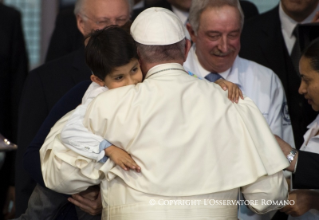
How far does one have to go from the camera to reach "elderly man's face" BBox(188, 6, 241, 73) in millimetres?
3582

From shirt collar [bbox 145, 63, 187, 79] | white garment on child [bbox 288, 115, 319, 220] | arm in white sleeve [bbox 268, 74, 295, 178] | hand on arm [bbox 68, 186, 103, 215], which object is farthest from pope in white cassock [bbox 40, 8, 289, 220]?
arm in white sleeve [bbox 268, 74, 295, 178]

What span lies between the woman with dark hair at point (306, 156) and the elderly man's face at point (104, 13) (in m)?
1.12

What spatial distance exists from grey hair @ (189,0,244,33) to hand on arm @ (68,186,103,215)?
1.41 metres

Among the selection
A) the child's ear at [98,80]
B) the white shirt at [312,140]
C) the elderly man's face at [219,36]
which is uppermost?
the child's ear at [98,80]

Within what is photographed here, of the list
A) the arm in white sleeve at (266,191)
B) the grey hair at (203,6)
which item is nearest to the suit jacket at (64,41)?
the grey hair at (203,6)

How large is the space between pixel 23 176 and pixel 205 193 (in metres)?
1.64

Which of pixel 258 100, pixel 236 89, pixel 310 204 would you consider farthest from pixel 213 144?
pixel 258 100

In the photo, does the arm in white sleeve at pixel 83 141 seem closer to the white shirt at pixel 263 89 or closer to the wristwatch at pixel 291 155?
the wristwatch at pixel 291 155

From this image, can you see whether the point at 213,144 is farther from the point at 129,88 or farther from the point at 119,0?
the point at 119,0

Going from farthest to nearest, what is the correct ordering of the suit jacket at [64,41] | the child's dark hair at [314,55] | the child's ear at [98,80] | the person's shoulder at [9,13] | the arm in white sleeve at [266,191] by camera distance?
the suit jacket at [64,41] < the person's shoulder at [9,13] < the child's dark hair at [314,55] < the child's ear at [98,80] < the arm in white sleeve at [266,191]

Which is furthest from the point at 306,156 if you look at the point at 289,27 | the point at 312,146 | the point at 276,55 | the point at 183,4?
the point at 183,4

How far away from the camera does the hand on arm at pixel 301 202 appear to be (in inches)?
119

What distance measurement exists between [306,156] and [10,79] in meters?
2.29

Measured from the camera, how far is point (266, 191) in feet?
8.11
